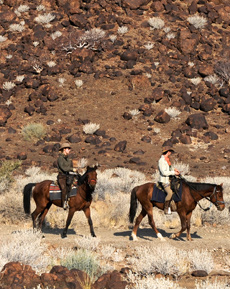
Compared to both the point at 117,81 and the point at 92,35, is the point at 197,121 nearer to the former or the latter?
the point at 117,81

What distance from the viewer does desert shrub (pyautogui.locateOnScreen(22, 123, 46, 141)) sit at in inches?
1133

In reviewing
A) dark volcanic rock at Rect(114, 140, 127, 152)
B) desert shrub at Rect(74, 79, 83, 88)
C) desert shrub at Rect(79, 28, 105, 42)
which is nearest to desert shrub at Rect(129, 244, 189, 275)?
dark volcanic rock at Rect(114, 140, 127, 152)

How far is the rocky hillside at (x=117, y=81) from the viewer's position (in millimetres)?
28359

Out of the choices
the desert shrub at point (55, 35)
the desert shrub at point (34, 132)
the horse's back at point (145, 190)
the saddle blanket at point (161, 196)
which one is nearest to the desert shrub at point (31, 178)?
the desert shrub at point (34, 132)

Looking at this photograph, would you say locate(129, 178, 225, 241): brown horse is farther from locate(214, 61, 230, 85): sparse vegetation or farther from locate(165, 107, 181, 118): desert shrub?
locate(214, 61, 230, 85): sparse vegetation

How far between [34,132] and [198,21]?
16985 millimetres

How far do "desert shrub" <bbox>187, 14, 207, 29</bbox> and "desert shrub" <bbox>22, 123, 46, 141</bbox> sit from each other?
16.1 m

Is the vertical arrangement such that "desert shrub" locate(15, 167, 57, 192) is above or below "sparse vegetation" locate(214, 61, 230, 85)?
above

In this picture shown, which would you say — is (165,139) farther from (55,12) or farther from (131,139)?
(55,12)

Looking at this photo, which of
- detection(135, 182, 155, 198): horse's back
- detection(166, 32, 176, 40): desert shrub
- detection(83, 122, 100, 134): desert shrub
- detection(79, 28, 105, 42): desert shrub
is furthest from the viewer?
detection(166, 32, 176, 40): desert shrub

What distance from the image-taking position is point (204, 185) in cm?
1278

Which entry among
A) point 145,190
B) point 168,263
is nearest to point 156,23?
point 145,190

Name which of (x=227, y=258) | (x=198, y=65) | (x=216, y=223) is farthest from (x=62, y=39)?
(x=227, y=258)

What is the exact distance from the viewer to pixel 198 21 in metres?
37.5
